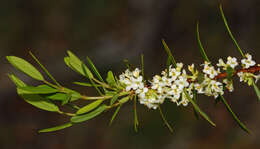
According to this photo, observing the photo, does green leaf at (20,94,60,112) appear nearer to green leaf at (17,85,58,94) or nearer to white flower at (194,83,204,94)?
green leaf at (17,85,58,94)

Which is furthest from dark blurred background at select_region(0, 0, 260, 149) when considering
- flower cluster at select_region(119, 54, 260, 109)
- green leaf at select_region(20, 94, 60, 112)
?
green leaf at select_region(20, 94, 60, 112)

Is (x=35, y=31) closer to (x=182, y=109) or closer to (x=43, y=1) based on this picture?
(x=43, y=1)

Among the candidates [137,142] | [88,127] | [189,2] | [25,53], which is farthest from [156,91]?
[25,53]

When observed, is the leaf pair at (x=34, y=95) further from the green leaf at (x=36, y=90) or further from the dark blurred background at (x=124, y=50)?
the dark blurred background at (x=124, y=50)

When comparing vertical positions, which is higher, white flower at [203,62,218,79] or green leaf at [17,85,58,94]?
white flower at [203,62,218,79]

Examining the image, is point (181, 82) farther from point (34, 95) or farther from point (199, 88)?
point (34, 95)

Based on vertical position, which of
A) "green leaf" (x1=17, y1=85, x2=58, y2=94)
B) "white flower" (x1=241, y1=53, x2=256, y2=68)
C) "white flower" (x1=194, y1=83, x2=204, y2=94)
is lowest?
"green leaf" (x1=17, y1=85, x2=58, y2=94)

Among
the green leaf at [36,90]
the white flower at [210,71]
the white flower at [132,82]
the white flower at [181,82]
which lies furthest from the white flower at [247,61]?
the green leaf at [36,90]

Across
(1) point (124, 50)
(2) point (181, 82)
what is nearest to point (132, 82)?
(2) point (181, 82)

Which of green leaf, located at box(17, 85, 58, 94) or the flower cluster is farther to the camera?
the flower cluster
